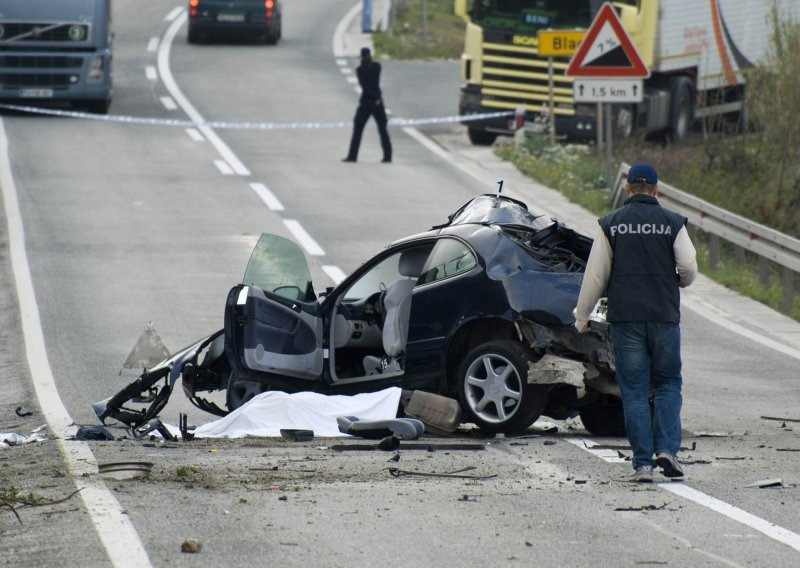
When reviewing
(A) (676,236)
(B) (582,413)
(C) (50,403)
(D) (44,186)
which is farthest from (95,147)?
(A) (676,236)

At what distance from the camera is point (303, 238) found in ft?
69.4

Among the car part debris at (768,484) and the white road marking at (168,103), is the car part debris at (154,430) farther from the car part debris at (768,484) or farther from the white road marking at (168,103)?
the white road marking at (168,103)

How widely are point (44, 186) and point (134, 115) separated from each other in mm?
7903

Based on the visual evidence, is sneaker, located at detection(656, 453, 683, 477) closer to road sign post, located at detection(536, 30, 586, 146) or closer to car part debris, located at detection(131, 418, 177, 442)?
car part debris, located at detection(131, 418, 177, 442)

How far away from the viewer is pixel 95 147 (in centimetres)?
2831

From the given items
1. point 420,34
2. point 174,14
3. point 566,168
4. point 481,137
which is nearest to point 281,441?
point 566,168

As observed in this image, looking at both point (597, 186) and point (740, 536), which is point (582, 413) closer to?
point (740, 536)

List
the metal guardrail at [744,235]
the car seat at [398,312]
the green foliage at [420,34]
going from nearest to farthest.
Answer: the car seat at [398,312] < the metal guardrail at [744,235] < the green foliage at [420,34]

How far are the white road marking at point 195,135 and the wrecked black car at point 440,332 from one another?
61.5 feet

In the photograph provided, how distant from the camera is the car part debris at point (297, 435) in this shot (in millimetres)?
10273

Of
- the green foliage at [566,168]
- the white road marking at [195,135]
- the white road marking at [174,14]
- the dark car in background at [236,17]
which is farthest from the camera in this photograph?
the white road marking at [174,14]

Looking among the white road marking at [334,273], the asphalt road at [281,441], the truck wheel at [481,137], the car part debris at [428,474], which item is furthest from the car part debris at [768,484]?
the truck wheel at [481,137]

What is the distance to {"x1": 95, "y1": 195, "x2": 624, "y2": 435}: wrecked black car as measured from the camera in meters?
10.2

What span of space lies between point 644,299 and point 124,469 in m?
2.91
